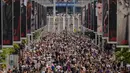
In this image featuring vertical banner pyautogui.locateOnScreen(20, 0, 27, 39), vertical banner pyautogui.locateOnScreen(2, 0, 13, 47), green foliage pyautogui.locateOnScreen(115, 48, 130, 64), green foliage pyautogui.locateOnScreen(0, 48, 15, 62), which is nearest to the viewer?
vertical banner pyautogui.locateOnScreen(2, 0, 13, 47)

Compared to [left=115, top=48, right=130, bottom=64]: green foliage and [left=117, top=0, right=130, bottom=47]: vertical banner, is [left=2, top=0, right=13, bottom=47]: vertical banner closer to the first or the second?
[left=117, top=0, right=130, bottom=47]: vertical banner

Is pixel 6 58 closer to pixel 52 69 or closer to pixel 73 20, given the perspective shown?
pixel 52 69

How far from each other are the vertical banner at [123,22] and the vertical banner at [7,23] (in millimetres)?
5156

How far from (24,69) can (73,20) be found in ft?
297

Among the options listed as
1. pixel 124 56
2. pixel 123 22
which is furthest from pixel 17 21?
pixel 123 22

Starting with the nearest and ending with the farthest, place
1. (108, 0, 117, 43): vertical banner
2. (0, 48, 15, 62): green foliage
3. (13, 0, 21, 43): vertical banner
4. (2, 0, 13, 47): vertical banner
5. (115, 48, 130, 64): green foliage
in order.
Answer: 1. (2, 0, 13, 47): vertical banner
2. (108, 0, 117, 43): vertical banner
3. (13, 0, 21, 43): vertical banner
4. (115, 48, 130, 64): green foliage
5. (0, 48, 15, 62): green foliage

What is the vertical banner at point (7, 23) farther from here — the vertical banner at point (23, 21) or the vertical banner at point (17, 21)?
the vertical banner at point (23, 21)

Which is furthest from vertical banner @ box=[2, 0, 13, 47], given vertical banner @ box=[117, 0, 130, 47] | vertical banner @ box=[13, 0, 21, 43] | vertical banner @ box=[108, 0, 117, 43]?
vertical banner @ box=[108, 0, 117, 43]

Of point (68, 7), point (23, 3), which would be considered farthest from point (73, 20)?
point (23, 3)

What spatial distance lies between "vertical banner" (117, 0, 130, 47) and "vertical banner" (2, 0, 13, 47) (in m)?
5.16

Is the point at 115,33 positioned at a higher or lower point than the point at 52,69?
higher

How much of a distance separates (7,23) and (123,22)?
5559 mm

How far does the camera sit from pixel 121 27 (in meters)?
25.0

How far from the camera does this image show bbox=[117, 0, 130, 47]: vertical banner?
962 inches
